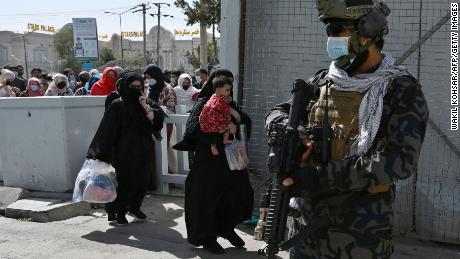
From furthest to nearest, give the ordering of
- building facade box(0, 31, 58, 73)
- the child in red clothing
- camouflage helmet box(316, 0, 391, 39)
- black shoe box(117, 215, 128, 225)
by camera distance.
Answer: building facade box(0, 31, 58, 73) < black shoe box(117, 215, 128, 225) < the child in red clothing < camouflage helmet box(316, 0, 391, 39)

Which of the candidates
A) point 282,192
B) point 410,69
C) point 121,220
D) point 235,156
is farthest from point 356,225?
point 121,220

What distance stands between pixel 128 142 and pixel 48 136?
1.48 m

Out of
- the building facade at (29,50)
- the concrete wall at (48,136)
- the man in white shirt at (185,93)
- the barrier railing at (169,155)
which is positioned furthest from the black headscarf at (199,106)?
the building facade at (29,50)

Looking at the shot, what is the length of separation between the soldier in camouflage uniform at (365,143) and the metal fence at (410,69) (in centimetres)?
262

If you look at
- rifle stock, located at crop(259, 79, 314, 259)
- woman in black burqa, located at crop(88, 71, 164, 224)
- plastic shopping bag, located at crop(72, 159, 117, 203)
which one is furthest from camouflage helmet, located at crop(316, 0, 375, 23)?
plastic shopping bag, located at crop(72, 159, 117, 203)

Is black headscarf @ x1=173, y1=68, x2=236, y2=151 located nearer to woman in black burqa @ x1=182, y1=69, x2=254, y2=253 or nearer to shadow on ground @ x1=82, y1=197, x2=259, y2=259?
woman in black burqa @ x1=182, y1=69, x2=254, y2=253

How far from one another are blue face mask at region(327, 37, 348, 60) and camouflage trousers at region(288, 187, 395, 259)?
0.57 metres

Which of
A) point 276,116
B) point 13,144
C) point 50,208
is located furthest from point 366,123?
point 13,144

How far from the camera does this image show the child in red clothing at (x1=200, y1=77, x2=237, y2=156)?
4.39 meters

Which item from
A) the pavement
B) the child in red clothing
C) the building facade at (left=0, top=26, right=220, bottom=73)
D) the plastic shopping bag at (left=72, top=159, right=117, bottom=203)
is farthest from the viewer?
the building facade at (left=0, top=26, right=220, bottom=73)

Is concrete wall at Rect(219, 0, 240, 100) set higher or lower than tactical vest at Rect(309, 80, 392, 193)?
higher

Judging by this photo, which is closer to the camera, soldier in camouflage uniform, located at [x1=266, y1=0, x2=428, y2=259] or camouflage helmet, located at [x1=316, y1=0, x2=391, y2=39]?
soldier in camouflage uniform, located at [x1=266, y1=0, x2=428, y2=259]

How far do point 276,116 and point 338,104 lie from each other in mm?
292

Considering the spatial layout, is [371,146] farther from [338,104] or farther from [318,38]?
[318,38]
